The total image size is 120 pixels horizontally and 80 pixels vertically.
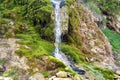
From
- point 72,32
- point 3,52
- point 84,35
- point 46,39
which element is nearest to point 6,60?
point 3,52

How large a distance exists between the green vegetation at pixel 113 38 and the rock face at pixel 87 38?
8.98ft

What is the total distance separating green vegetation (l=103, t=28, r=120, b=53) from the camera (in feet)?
72.9

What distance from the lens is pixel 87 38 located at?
59.5 feet

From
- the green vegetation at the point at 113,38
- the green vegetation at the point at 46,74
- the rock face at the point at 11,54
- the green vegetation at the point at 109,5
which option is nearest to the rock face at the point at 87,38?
the green vegetation at the point at 113,38

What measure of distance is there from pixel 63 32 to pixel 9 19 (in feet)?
8.91

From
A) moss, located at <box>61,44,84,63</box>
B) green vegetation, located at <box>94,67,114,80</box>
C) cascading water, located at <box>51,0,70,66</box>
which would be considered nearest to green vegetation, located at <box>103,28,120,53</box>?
moss, located at <box>61,44,84,63</box>

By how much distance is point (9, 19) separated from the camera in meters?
16.2

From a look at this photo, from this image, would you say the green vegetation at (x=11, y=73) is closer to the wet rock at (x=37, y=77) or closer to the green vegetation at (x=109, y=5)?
the wet rock at (x=37, y=77)

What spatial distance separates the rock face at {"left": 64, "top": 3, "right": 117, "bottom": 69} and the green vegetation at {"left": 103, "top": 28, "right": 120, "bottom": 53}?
274cm

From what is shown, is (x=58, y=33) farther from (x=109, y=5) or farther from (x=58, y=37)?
(x=109, y=5)

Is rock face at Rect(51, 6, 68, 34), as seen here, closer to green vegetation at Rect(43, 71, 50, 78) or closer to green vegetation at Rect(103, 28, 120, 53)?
green vegetation at Rect(43, 71, 50, 78)

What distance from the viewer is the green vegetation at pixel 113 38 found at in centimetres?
2222

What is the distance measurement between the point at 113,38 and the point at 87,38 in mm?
6367

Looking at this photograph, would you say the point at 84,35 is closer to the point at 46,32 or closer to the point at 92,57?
the point at 92,57
